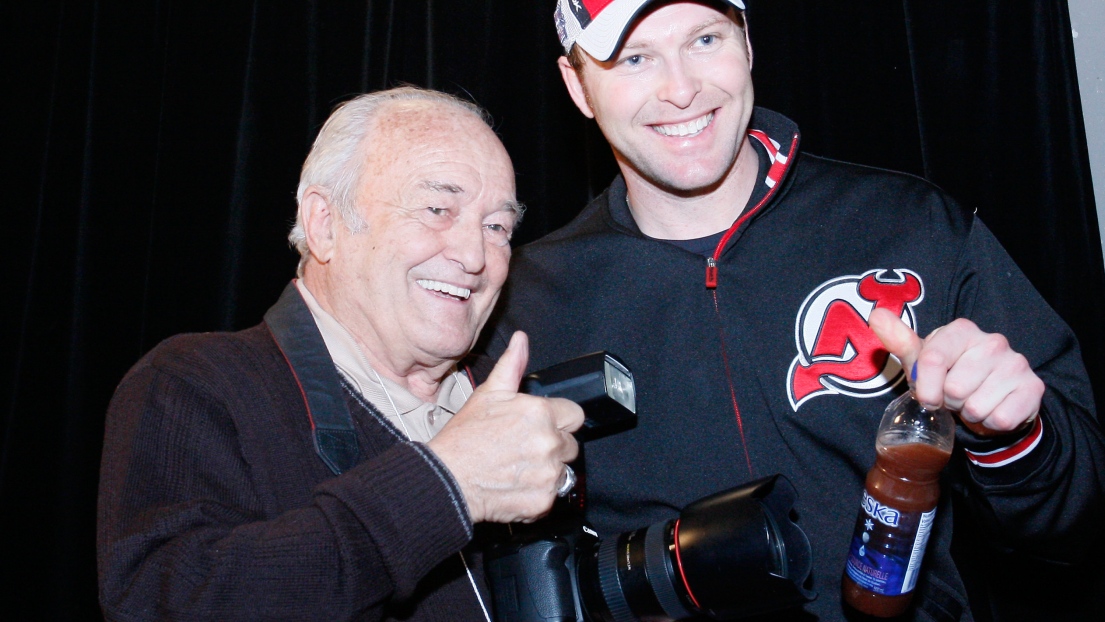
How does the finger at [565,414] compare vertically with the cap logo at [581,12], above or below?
→ below

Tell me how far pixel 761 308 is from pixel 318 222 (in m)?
0.70

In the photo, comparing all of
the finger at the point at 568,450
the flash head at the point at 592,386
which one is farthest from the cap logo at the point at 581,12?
the finger at the point at 568,450

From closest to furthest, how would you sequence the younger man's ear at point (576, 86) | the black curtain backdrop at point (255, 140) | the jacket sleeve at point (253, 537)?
the jacket sleeve at point (253, 537), the younger man's ear at point (576, 86), the black curtain backdrop at point (255, 140)

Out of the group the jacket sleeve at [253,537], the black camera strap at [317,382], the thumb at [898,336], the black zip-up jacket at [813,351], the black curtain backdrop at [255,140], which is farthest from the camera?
the black curtain backdrop at [255,140]

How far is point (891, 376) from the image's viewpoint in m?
1.39

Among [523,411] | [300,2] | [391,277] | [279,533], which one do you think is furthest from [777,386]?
[300,2]

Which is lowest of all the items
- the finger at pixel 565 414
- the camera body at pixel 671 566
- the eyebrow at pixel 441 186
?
the camera body at pixel 671 566

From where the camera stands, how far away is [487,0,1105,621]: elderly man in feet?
4.39

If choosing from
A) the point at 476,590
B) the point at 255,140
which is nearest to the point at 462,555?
the point at 476,590

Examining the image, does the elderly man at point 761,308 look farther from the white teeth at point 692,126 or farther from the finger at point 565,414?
the finger at point 565,414

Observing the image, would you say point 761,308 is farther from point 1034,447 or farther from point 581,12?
point 581,12

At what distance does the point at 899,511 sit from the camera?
1.09 metres

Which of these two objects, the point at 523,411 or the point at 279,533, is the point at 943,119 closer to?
the point at 523,411

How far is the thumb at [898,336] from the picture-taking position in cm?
111
